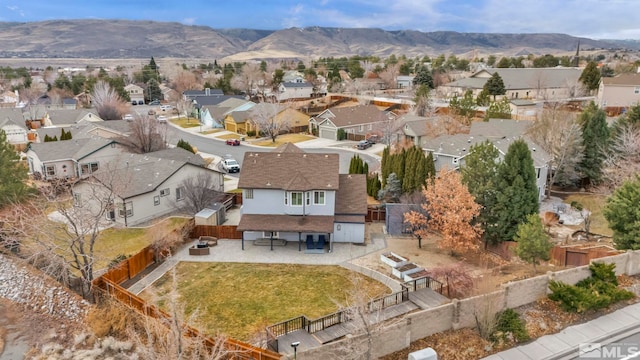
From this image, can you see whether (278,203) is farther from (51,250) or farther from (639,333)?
(639,333)

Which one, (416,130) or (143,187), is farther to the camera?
(416,130)

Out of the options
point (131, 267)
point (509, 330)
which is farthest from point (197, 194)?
point (509, 330)

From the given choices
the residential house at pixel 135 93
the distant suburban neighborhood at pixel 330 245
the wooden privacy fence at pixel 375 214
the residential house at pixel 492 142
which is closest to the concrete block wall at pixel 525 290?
the distant suburban neighborhood at pixel 330 245

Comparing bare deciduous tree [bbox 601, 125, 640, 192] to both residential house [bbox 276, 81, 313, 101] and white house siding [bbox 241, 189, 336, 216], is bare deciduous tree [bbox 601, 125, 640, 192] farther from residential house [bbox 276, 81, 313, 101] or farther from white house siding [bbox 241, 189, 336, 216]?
residential house [bbox 276, 81, 313, 101]


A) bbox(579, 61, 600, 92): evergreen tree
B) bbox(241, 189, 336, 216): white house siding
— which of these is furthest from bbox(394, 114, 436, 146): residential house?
bbox(579, 61, 600, 92): evergreen tree

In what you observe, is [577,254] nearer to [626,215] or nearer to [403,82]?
[626,215]
